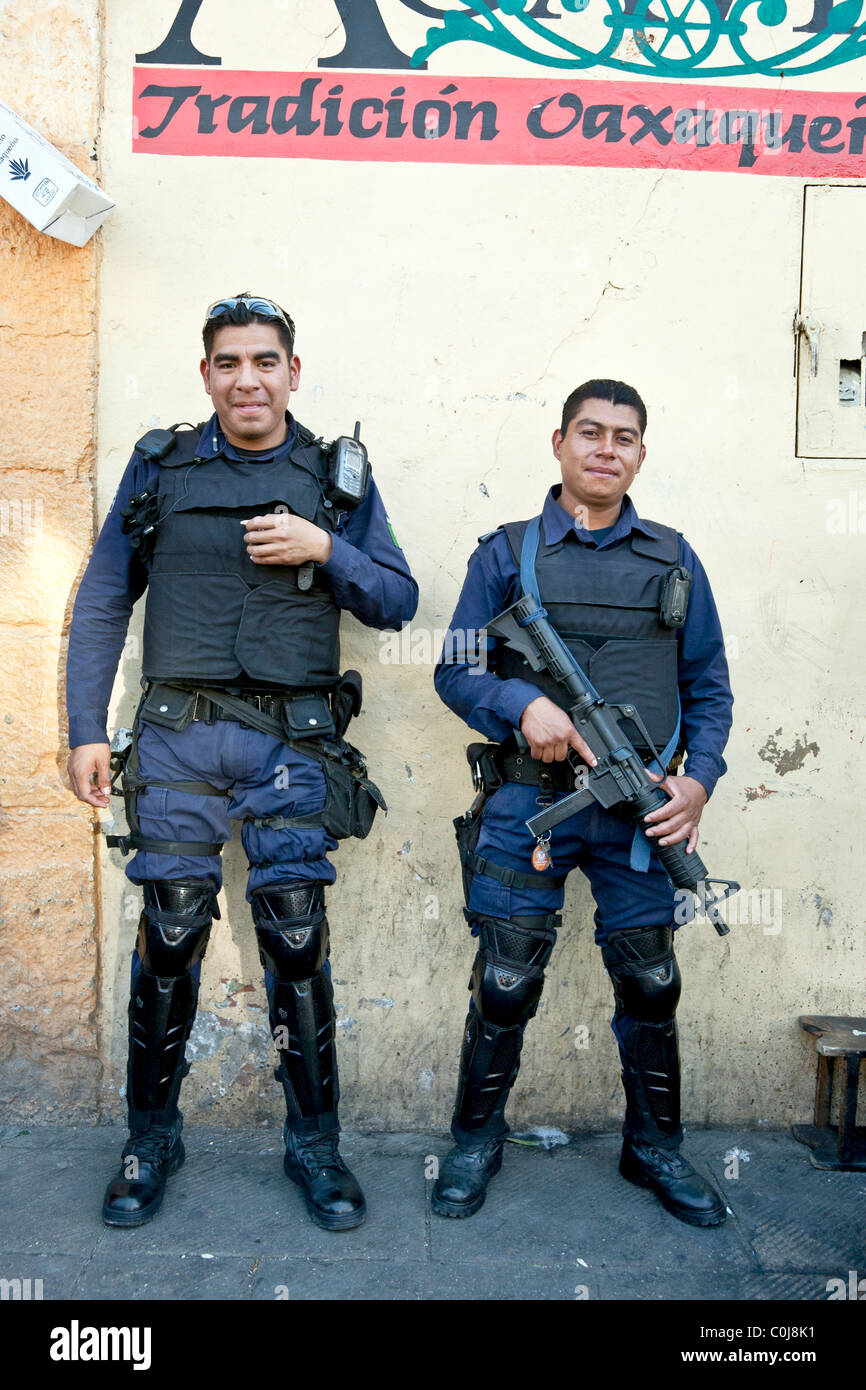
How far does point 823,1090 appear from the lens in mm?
3203

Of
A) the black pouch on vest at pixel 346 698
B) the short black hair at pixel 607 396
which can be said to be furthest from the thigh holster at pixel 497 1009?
the short black hair at pixel 607 396

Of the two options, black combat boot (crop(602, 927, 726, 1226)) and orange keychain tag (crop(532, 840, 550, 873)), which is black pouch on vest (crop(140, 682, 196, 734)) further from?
black combat boot (crop(602, 927, 726, 1226))

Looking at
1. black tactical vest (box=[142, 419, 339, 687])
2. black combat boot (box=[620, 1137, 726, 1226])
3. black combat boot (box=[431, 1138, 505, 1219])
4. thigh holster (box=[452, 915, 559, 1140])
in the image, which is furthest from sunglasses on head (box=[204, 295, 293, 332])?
black combat boot (box=[620, 1137, 726, 1226])

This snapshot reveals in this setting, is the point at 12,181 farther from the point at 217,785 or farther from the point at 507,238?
the point at 217,785

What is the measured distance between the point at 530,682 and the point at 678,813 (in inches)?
19.7

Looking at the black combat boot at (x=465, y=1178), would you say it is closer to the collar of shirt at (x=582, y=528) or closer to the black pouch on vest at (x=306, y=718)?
the black pouch on vest at (x=306, y=718)

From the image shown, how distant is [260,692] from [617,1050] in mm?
1585

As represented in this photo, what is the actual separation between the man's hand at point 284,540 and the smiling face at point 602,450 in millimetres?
688

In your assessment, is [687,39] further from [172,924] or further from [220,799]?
[172,924]

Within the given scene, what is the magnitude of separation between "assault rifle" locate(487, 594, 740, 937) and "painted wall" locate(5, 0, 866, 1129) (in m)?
0.61

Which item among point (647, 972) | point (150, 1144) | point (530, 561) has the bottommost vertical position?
point (150, 1144)

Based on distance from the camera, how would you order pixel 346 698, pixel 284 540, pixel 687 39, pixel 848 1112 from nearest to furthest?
pixel 284 540 → pixel 346 698 → pixel 848 1112 → pixel 687 39

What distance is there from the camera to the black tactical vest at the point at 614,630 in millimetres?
2691

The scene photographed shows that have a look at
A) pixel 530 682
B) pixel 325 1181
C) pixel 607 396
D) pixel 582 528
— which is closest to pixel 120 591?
pixel 530 682
